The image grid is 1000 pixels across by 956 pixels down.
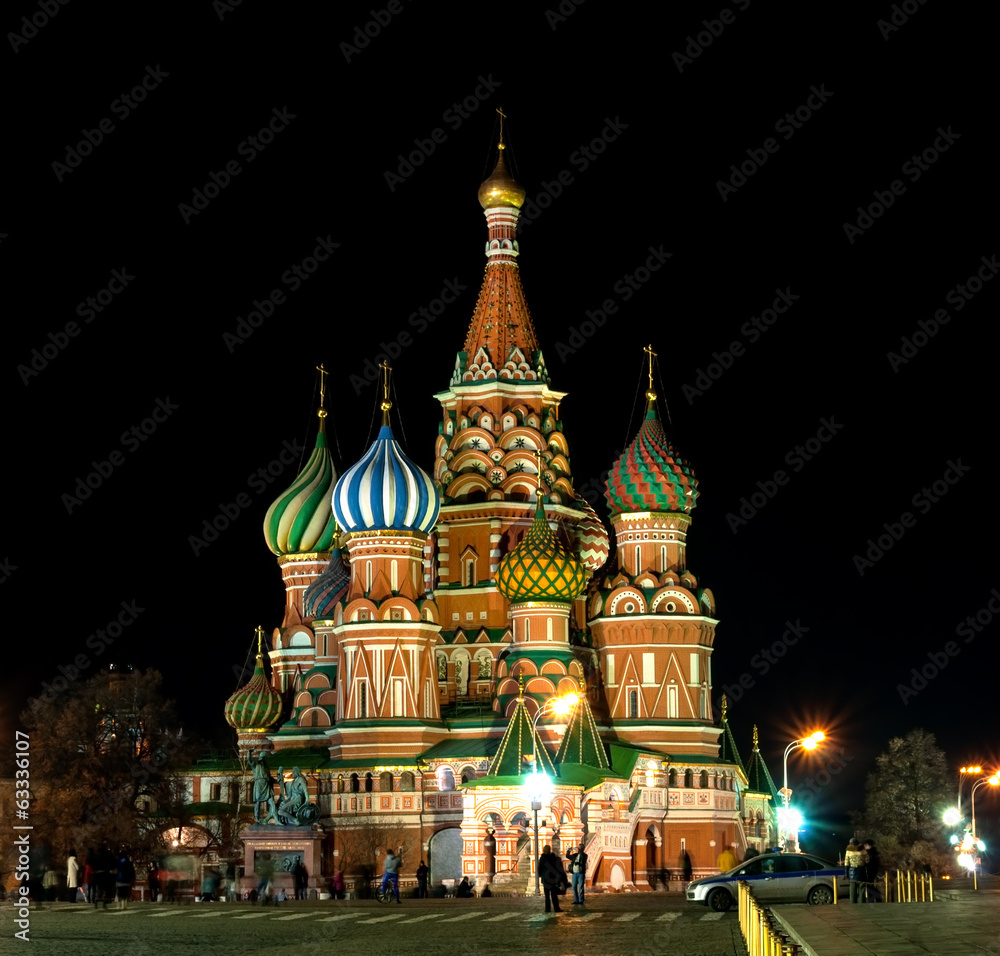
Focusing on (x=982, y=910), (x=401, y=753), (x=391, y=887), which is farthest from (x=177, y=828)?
(x=982, y=910)

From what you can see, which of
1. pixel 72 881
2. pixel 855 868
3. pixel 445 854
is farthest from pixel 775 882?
pixel 445 854

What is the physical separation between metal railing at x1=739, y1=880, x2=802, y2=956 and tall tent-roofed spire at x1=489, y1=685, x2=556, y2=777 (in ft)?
93.9

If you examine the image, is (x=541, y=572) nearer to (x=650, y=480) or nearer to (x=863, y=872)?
(x=650, y=480)

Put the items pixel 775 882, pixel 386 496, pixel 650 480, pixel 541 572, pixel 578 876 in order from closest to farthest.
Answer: pixel 775 882 < pixel 578 876 < pixel 541 572 < pixel 386 496 < pixel 650 480

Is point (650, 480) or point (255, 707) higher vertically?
point (650, 480)

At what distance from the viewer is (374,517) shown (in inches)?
2397

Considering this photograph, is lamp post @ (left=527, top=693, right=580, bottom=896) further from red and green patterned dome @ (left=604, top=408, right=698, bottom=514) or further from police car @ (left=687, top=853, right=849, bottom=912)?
police car @ (left=687, top=853, right=849, bottom=912)

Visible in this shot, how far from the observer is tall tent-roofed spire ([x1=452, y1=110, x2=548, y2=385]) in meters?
66.3

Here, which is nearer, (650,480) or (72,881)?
(72,881)

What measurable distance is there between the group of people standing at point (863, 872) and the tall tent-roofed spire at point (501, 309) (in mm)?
34716

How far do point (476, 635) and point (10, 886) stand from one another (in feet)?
59.2

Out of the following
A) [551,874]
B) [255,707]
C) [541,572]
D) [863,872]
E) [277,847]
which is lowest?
[277,847]

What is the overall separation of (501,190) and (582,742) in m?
21.4

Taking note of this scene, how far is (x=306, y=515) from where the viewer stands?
69.7 meters
